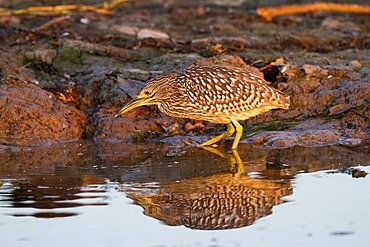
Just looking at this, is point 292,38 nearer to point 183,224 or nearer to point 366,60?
point 366,60

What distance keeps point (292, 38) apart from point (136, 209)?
719cm

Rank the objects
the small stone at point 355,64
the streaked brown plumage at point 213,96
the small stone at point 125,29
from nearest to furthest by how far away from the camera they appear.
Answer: the streaked brown plumage at point 213,96
the small stone at point 355,64
the small stone at point 125,29

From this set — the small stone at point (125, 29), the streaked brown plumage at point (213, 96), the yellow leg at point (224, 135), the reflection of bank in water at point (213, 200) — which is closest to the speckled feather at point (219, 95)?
the streaked brown plumage at point (213, 96)

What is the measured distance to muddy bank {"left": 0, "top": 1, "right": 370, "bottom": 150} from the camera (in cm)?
1047

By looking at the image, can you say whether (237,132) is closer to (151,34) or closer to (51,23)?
(151,34)

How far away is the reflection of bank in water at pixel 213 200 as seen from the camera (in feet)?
22.9

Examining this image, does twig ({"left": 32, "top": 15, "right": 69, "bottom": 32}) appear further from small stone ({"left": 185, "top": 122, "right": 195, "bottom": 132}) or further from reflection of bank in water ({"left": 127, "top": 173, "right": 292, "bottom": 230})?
reflection of bank in water ({"left": 127, "top": 173, "right": 292, "bottom": 230})

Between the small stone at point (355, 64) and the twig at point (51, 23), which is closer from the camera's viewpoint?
the small stone at point (355, 64)

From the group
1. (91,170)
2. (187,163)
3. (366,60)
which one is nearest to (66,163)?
(91,170)

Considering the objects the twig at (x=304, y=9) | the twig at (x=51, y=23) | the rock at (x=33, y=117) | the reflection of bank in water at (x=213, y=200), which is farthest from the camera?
the twig at (x=304, y=9)

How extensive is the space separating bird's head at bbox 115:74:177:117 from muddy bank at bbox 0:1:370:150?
21.7 inches

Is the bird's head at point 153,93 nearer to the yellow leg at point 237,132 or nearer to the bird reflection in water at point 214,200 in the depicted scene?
the yellow leg at point 237,132

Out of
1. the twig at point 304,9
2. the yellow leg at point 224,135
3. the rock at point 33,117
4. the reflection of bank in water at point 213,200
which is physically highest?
the twig at point 304,9

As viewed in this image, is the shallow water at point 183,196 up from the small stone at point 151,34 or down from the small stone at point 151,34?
down
